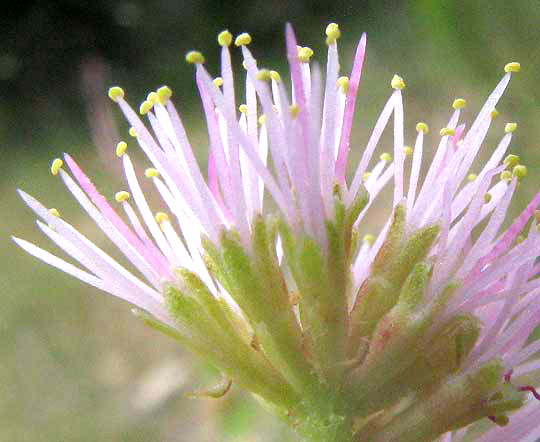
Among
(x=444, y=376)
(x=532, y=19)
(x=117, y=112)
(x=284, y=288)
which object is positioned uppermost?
(x=284, y=288)

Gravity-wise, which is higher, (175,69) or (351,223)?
(351,223)

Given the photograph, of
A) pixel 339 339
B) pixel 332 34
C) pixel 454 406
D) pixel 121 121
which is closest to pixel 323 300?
pixel 339 339

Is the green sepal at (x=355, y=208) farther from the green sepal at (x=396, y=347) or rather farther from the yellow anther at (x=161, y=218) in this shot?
the yellow anther at (x=161, y=218)

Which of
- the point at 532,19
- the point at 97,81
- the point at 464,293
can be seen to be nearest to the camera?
the point at 464,293

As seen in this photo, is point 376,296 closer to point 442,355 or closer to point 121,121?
point 442,355

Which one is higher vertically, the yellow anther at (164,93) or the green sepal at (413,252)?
the yellow anther at (164,93)

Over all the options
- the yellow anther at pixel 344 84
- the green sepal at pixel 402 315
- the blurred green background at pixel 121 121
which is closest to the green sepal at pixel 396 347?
the green sepal at pixel 402 315

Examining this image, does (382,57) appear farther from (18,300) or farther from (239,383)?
(239,383)

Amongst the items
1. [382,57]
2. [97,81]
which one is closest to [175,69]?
[97,81]
